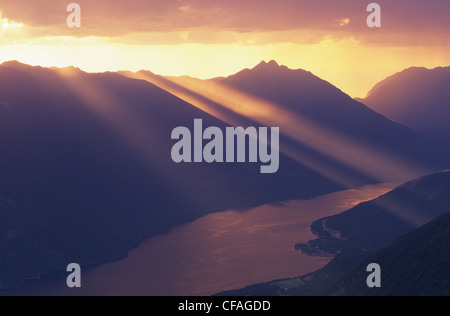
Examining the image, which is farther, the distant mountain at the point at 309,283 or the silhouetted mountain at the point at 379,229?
the silhouetted mountain at the point at 379,229

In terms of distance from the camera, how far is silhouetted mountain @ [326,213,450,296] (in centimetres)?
8431

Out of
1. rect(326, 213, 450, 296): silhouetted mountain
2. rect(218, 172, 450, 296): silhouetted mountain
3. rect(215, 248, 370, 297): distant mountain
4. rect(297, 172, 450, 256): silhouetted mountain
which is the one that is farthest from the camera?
rect(297, 172, 450, 256): silhouetted mountain

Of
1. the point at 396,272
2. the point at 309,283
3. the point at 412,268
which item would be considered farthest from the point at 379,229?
the point at 412,268

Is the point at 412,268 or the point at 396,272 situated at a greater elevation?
the point at 412,268

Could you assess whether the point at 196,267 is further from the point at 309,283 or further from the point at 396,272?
the point at 396,272

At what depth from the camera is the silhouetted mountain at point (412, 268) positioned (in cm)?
8431

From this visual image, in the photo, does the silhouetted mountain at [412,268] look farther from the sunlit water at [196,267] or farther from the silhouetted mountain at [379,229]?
the silhouetted mountain at [379,229]

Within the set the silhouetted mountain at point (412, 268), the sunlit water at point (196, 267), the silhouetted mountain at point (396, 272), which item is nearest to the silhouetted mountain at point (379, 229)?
the sunlit water at point (196, 267)

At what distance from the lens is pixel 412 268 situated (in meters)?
92.2

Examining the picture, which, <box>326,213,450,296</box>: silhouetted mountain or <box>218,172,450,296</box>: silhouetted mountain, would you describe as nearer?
<box>326,213,450,296</box>: silhouetted mountain

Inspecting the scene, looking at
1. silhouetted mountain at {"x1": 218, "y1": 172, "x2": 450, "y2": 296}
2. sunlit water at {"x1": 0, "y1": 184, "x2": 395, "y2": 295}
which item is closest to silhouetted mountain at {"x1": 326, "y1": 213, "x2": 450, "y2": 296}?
silhouetted mountain at {"x1": 218, "y1": 172, "x2": 450, "y2": 296}

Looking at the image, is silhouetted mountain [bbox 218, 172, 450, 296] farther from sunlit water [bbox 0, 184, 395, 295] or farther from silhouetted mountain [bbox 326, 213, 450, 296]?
sunlit water [bbox 0, 184, 395, 295]
